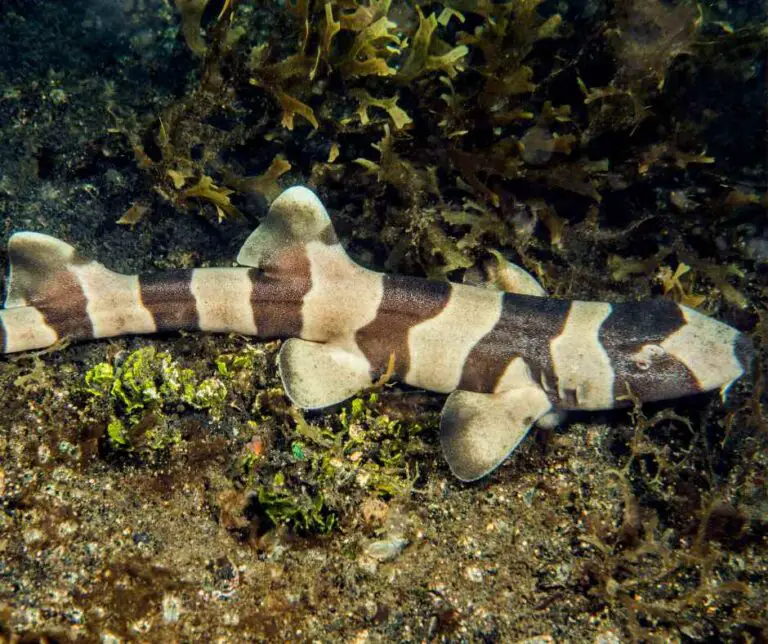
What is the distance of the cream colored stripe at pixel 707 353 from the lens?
14.0 ft

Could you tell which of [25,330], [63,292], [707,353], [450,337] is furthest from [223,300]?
[707,353]

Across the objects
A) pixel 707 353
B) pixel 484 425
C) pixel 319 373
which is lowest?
pixel 484 425

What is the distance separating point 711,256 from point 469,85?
9.31ft

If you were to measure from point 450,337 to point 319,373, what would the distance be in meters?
1.12

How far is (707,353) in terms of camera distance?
428 cm

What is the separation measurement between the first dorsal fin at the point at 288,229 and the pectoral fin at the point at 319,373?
2.57ft

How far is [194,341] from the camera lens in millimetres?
4773

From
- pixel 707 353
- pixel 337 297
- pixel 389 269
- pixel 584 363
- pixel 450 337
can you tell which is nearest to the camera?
pixel 707 353

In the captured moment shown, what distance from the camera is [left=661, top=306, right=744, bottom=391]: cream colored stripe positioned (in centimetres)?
427

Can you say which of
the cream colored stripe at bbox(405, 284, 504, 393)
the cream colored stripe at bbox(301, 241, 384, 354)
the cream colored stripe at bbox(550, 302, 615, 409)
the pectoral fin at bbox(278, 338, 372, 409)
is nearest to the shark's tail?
the pectoral fin at bbox(278, 338, 372, 409)

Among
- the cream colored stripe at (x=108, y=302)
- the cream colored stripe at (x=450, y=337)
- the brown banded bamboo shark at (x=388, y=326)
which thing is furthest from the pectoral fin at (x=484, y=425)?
the cream colored stripe at (x=108, y=302)

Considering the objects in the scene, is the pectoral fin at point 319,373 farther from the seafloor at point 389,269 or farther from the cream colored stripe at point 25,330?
the cream colored stripe at point 25,330

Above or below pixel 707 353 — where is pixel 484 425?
below

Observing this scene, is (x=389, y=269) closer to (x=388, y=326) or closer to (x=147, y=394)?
(x=388, y=326)
